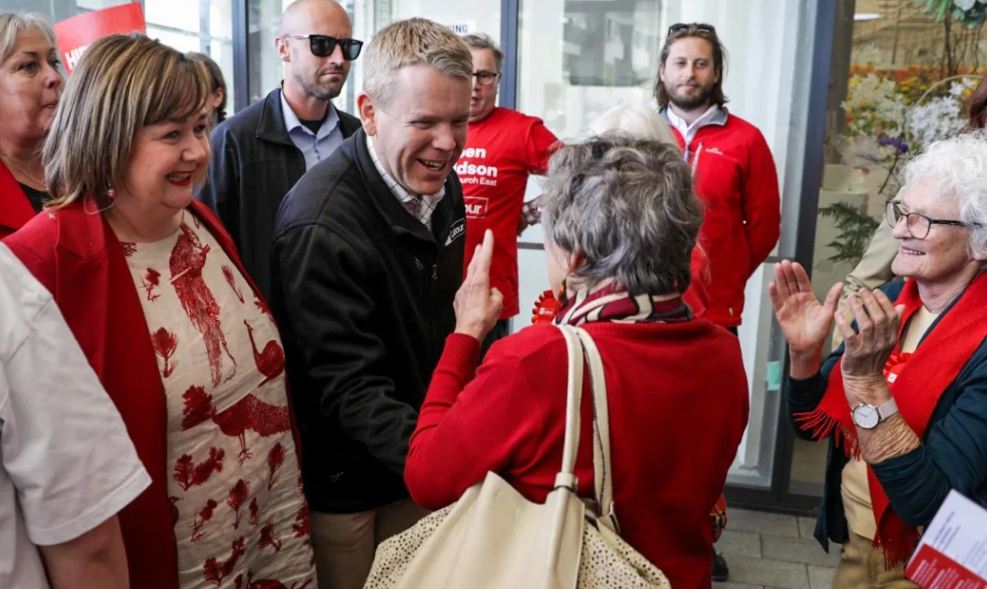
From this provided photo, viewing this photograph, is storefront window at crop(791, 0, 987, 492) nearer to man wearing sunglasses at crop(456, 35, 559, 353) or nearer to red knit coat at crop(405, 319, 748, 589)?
man wearing sunglasses at crop(456, 35, 559, 353)

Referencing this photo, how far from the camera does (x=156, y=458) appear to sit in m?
1.37

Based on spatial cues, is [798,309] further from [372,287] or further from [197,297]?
[197,297]

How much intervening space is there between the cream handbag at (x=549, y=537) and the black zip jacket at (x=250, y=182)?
1.68 meters

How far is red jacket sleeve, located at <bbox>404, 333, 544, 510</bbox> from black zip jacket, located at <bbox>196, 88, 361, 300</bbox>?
1545mm

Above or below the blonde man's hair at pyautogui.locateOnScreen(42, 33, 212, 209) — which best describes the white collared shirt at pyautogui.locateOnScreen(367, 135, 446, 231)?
below

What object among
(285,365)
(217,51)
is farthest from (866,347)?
(217,51)

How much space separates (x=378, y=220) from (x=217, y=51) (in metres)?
3.25

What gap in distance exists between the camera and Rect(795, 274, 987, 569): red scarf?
1.65 metres

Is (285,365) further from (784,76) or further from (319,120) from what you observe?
(784,76)

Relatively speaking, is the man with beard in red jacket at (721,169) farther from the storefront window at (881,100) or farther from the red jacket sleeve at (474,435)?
the red jacket sleeve at (474,435)

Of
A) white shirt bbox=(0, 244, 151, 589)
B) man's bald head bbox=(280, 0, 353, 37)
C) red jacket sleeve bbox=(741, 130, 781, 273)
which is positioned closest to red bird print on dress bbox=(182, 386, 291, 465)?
white shirt bbox=(0, 244, 151, 589)

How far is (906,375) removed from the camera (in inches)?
67.7

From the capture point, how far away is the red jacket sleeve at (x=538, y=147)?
3.53 meters

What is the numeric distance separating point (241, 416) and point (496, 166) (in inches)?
85.1
